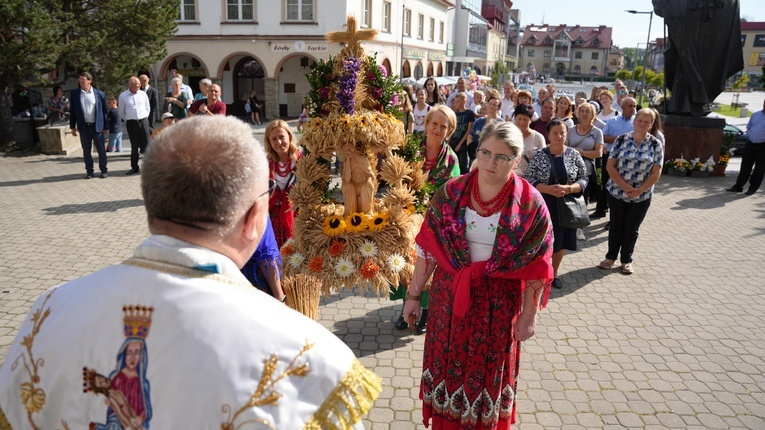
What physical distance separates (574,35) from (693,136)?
114 metres

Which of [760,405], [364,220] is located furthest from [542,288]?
[760,405]

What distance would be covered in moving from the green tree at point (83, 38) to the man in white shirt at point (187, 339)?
13.8m

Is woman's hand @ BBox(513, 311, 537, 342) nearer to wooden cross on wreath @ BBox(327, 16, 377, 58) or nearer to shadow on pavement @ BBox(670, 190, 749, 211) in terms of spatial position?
wooden cross on wreath @ BBox(327, 16, 377, 58)

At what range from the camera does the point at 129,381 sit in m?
1.32

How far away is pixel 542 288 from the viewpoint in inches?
123

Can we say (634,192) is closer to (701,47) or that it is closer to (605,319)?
(605,319)

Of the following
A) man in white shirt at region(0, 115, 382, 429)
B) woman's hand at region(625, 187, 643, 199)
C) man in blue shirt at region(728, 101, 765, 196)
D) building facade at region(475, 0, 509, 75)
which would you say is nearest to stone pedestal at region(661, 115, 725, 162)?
man in blue shirt at region(728, 101, 765, 196)

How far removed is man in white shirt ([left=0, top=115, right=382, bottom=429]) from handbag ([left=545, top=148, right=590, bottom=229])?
14.7 ft

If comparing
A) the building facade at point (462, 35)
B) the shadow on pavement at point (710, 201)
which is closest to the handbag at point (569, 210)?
the shadow on pavement at point (710, 201)

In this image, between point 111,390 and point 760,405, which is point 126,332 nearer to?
point 111,390

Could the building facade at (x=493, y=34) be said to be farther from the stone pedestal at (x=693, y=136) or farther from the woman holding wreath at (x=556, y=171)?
the woman holding wreath at (x=556, y=171)

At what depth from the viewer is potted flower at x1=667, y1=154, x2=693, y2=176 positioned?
41.5 ft

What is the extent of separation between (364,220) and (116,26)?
13.9 m

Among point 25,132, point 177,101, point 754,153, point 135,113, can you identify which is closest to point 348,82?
point 177,101
